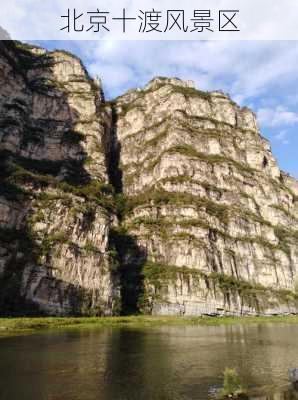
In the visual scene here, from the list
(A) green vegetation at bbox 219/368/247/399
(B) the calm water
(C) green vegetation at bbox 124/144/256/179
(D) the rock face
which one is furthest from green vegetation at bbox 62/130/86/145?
(A) green vegetation at bbox 219/368/247/399

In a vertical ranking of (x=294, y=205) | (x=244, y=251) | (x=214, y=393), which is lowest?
(x=214, y=393)

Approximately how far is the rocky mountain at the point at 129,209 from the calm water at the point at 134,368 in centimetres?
5205

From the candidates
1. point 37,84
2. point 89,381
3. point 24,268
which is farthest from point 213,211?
point 89,381

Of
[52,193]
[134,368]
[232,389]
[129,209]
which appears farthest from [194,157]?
[232,389]

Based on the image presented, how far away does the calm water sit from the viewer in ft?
86.1

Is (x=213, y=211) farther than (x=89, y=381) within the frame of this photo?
Yes

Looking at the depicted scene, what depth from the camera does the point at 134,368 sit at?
34.8 m

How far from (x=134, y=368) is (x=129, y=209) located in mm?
126466

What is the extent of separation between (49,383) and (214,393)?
1151cm

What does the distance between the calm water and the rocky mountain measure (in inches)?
2049

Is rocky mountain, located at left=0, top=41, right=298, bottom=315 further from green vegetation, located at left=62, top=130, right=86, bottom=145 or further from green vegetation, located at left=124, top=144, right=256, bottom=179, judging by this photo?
green vegetation, located at left=124, top=144, right=256, bottom=179

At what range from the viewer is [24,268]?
98.6 meters

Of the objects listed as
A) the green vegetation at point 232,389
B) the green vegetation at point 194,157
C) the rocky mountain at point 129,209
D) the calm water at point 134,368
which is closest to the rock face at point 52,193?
the rocky mountain at point 129,209

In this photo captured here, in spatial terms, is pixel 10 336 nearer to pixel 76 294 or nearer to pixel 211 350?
pixel 211 350
